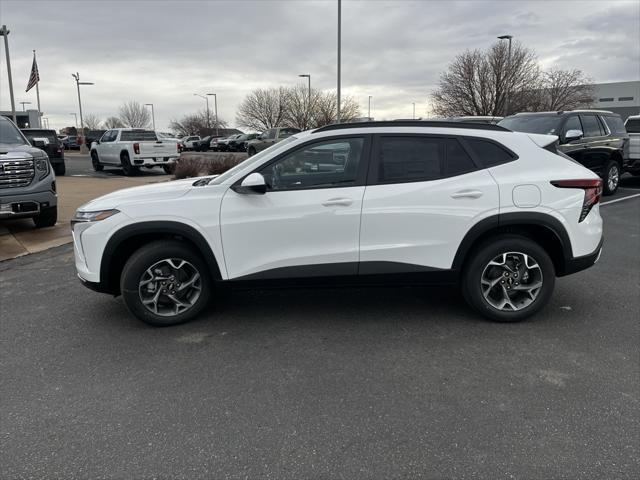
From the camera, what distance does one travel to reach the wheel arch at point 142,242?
13.4ft

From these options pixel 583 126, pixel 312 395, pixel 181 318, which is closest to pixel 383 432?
pixel 312 395

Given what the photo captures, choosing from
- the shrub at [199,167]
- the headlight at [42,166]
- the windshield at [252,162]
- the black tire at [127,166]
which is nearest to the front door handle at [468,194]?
the windshield at [252,162]

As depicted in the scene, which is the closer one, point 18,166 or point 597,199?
point 597,199

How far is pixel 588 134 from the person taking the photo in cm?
1112

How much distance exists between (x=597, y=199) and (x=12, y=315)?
17.6 feet

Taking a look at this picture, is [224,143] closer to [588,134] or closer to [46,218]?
[588,134]

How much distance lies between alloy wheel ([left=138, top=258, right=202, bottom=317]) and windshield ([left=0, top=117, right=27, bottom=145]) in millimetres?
5881

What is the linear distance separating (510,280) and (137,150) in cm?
1651

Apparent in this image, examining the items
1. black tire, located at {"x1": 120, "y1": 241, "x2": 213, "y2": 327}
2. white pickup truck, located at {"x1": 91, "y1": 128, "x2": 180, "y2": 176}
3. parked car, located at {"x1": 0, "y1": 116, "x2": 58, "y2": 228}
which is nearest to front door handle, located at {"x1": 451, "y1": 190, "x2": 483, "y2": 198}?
black tire, located at {"x1": 120, "y1": 241, "x2": 213, "y2": 327}

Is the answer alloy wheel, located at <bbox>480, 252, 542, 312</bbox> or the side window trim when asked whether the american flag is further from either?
alloy wheel, located at <bbox>480, 252, 542, 312</bbox>

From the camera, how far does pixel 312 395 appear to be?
A: 3234 millimetres

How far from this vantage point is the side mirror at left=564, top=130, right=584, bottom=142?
9844 millimetres

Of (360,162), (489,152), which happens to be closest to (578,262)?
(489,152)

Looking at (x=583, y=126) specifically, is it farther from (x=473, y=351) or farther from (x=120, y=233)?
(x=120, y=233)
